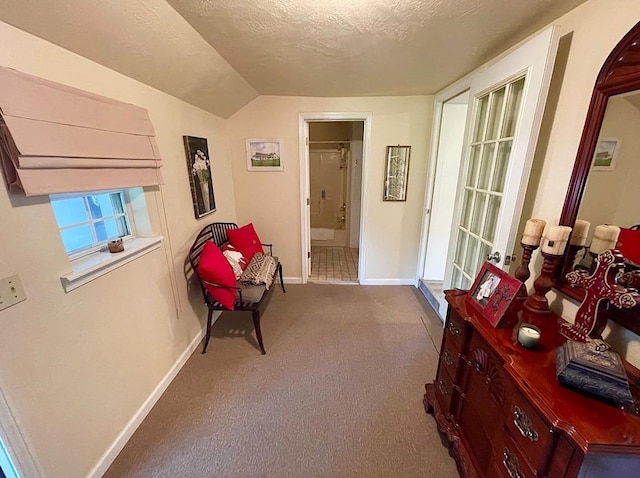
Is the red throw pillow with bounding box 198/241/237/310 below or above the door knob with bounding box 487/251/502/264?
below

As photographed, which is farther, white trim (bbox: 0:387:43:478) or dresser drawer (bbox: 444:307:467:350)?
dresser drawer (bbox: 444:307:467:350)

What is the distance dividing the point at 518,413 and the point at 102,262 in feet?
6.18

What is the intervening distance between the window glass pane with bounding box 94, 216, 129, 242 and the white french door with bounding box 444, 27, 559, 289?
2297 mm

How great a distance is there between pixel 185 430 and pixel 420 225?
2.89m

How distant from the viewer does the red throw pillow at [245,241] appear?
2.61 metres

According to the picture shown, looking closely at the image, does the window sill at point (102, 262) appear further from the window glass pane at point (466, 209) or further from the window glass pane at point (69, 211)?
the window glass pane at point (466, 209)

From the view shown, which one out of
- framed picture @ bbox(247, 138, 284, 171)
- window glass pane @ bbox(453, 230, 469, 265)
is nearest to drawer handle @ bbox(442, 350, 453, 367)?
window glass pane @ bbox(453, 230, 469, 265)

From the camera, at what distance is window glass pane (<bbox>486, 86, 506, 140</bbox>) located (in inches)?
63.1

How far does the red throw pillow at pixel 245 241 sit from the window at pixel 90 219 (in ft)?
3.33

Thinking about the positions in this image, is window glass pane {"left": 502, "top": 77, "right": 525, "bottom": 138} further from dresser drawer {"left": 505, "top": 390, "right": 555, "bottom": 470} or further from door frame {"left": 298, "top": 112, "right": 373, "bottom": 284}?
door frame {"left": 298, "top": 112, "right": 373, "bottom": 284}

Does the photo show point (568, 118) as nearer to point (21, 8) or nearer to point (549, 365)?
point (549, 365)

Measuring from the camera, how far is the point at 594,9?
107cm

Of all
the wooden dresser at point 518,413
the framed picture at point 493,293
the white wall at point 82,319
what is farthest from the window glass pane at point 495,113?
the white wall at point 82,319

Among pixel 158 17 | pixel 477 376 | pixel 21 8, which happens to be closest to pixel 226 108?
pixel 158 17
